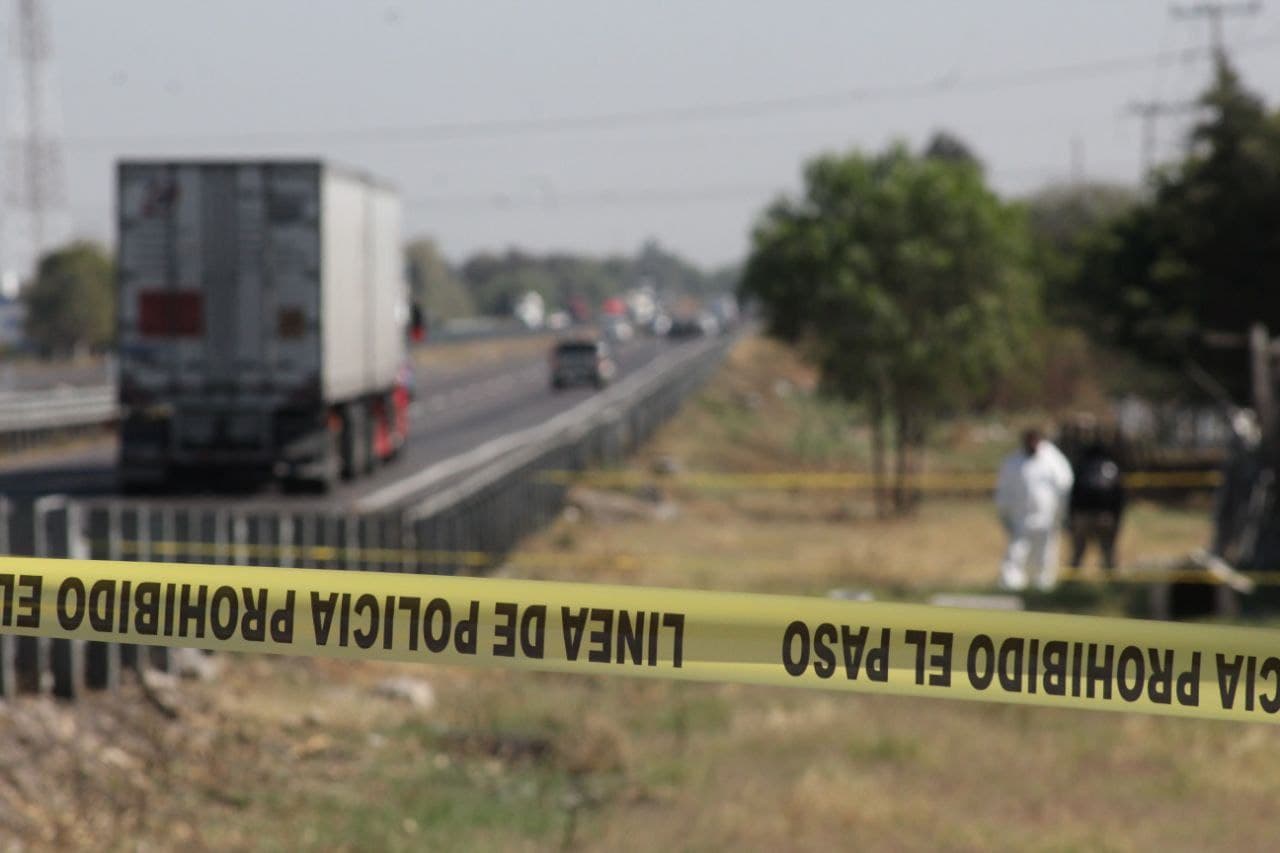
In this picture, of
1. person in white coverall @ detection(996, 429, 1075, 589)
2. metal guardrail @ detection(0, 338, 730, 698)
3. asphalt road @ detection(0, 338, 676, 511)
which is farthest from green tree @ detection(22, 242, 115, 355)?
person in white coverall @ detection(996, 429, 1075, 589)

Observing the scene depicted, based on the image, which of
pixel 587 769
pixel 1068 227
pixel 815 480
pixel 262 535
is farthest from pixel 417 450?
pixel 1068 227

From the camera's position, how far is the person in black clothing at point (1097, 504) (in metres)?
18.6

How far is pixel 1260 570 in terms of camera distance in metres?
21.3

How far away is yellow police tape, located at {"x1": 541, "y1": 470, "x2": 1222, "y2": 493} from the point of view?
106ft

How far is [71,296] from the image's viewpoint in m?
88.2

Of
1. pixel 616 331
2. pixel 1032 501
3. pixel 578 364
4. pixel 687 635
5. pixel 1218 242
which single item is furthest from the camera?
pixel 616 331

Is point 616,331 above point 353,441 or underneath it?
underneath

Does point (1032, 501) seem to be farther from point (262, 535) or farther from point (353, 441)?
point (353, 441)

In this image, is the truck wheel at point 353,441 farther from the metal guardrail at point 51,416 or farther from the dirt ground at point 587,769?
the dirt ground at point 587,769

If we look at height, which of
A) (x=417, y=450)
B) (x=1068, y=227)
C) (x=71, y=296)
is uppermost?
(x=1068, y=227)

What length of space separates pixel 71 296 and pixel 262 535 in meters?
76.6

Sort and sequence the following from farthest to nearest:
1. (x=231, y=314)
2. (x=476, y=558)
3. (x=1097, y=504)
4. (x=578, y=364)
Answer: (x=578, y=364)
(x=231, y=314)
(x=476, y=558)
(x=1097, y=504)

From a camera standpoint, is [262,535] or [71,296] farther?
[71,296]

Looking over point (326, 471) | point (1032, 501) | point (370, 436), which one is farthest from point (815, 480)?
point (1032, 501)
